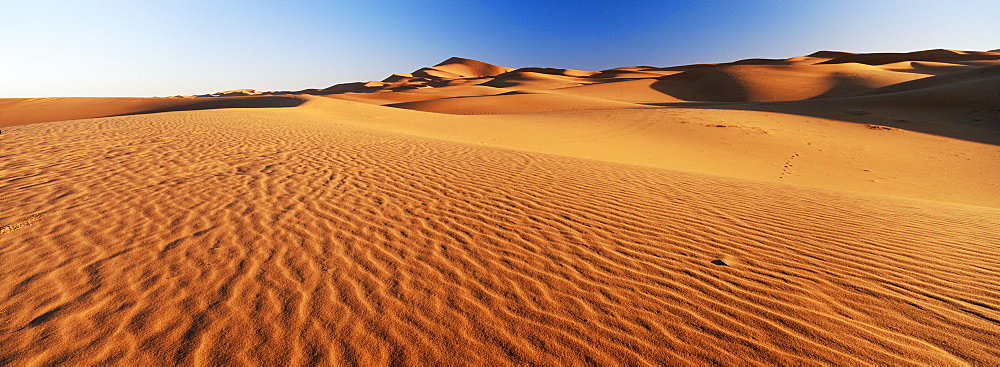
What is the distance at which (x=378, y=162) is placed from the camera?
25.2 feet

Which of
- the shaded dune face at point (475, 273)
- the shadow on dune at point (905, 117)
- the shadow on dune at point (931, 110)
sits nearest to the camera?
the shaded dune face at point (475, 273)

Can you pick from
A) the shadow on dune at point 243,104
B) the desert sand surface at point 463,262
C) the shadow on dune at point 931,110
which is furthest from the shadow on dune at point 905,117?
the shadow on dune at point 243,104

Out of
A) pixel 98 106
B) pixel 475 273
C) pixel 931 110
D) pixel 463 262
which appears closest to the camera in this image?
pixel 475 273

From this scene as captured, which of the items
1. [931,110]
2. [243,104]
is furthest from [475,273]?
[243,104]

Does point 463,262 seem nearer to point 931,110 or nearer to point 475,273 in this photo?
point 475,273

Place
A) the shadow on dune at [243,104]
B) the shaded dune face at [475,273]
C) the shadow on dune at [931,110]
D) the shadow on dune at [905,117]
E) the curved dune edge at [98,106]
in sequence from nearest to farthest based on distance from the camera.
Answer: the shaded dune face at [475,273] → the shadow on dune at [905,117] → the shadow on dune at [931,110] → the shadow on dune at [243,104] → the curved dune edge at [98,106]

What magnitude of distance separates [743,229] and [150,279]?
17.6 ft

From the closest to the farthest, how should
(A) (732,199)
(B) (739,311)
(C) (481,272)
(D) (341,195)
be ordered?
1. (B) (739,311)
2. (C) (481,272)
3. (D) (341,195)
4. (A) (732,199)

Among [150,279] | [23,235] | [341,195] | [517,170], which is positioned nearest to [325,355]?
[150,279]

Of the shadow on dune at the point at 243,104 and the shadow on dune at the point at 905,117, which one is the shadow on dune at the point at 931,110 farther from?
the shadow on dune at the point at 243,104

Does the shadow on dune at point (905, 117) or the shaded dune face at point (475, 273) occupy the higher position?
the shadow on dune at point (905, 117)

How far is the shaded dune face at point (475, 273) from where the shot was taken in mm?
2416

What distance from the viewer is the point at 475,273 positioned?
329 centimetres

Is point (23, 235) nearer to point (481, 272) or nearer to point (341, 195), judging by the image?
point (341, 195)
